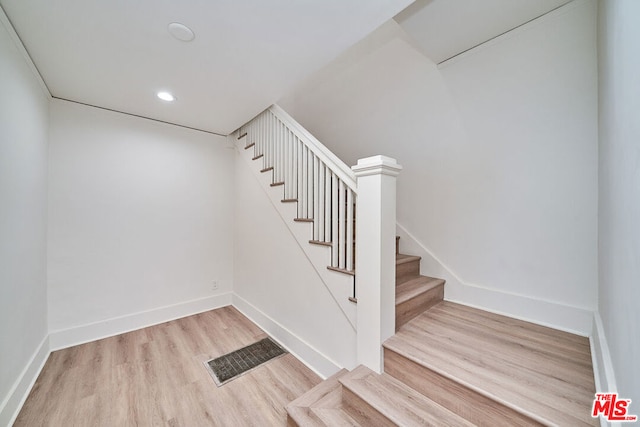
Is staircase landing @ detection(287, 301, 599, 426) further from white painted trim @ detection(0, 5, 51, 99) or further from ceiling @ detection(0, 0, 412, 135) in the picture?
white painted trim @ detection(0, 5, 51, 99)

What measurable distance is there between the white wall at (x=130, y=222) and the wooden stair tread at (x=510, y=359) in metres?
2.62

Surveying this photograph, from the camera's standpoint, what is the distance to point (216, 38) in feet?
4.95

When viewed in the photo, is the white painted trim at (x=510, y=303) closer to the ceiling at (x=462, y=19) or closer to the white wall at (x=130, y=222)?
the ceiling at (x=462, y=19)

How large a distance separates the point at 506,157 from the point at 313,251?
5.45ft

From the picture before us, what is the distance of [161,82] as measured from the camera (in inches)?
78.6

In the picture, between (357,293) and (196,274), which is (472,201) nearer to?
(357,293)

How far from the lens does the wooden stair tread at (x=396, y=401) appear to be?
3.58 feet

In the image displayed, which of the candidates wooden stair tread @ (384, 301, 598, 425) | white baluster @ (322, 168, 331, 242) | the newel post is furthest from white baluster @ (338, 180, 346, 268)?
wooden stair tread @ (384, 301, 598, 425)

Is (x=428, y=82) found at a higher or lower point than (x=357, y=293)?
higher

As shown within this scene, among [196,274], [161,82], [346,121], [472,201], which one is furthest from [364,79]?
[196,274]

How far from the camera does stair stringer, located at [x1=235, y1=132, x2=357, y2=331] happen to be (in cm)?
167

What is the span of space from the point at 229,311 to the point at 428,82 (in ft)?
11.3

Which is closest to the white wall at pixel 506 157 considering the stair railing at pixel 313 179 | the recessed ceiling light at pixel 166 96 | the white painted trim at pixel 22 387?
the stair railing at pixel 313 179
